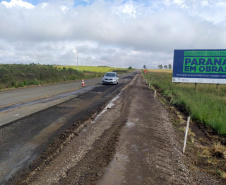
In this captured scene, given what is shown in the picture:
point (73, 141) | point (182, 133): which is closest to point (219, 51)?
point (182, 133)

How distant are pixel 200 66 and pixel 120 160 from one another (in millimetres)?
17040

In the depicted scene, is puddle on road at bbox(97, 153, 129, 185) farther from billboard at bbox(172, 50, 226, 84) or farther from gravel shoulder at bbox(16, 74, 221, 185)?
billboard at bbox(172, 50, 226, 84)

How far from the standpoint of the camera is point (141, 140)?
16.8ft

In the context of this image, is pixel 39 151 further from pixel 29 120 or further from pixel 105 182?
pixel 29 120

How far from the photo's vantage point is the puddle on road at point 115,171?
3.16 metres

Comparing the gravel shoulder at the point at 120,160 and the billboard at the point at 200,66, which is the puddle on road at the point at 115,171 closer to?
the gravel shoulder at the point at 120,160

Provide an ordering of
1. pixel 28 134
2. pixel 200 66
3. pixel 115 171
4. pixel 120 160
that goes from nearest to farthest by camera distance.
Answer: pixel 115 171 → pixel 120 160 → pixel 28 134 → pixel 200 66

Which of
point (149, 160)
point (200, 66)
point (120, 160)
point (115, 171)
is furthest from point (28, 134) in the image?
point (200, 66)

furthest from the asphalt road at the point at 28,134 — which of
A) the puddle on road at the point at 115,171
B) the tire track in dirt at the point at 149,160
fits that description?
the tire track in dirt at the point at 149,160

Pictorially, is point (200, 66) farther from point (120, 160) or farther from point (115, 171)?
point (115, 171)

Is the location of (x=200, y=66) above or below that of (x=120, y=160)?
above

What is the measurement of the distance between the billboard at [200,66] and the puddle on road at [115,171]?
1676cm

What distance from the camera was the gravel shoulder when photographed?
3240 mm

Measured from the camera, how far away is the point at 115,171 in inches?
138
